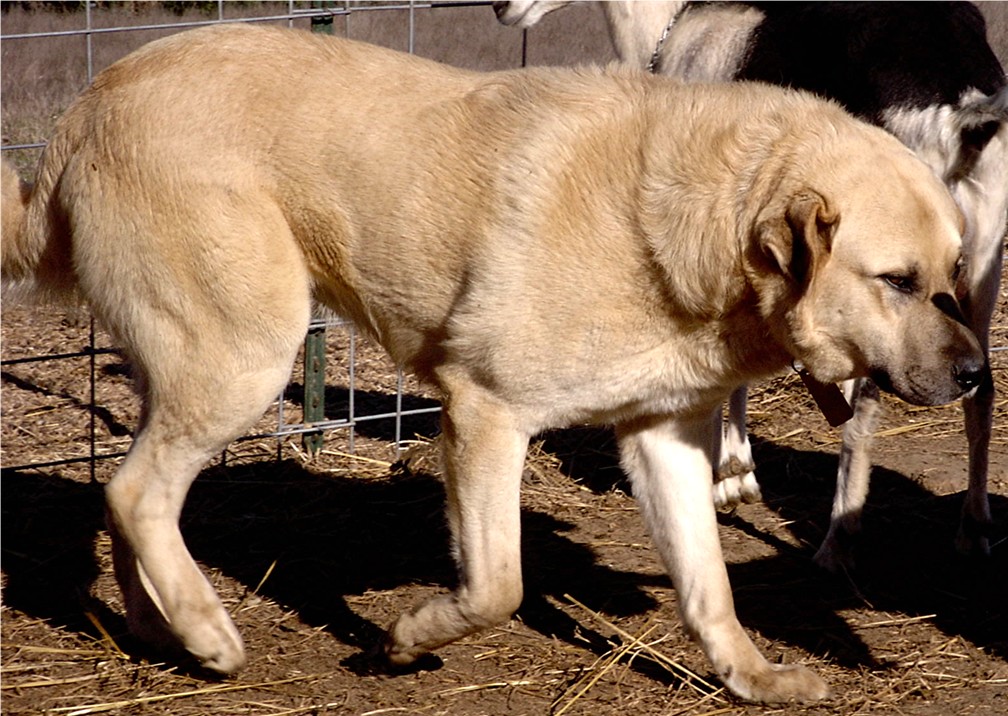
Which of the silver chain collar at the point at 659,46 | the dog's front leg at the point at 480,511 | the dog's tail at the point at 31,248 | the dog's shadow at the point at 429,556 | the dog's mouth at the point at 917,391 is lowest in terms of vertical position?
the dog's shadow at the point at 429,556

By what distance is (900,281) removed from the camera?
3479 millimetres

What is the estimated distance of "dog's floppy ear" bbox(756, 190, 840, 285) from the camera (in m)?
3.39

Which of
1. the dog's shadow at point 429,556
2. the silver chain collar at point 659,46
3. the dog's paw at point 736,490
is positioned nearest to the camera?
the dog's shadow at point 429,556

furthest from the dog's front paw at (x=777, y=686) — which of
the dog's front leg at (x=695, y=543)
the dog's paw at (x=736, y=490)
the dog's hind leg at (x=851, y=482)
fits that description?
the dog's paw at (x=736, y=490)

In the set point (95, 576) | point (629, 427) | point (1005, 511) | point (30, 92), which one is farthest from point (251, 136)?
point (30, 92)

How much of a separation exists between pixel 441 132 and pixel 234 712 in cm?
170

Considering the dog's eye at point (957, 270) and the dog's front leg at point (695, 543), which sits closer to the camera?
the dog's eye at point (957, 270)

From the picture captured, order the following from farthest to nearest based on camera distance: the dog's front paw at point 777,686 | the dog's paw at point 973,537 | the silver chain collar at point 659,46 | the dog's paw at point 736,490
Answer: the silver chain collar at point 659,46, the dog's paw at point 736,490, the dog's paw at point 973,537, the dog's front paw at point 777,686

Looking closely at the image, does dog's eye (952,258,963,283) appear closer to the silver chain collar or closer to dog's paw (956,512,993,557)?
dog's paw (956,512,993,557)

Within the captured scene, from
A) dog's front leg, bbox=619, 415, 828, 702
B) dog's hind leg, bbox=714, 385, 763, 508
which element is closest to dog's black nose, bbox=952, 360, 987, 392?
dog's front leg, bbox=619, 415, 828, 702

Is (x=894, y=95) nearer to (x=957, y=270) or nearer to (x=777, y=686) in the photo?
(x=957, y=270)

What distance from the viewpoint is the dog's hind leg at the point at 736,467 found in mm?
5578

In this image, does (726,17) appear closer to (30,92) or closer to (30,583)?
(30,583)

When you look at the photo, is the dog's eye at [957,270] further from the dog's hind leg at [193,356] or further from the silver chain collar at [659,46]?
the silver chain collar at [659,46]
